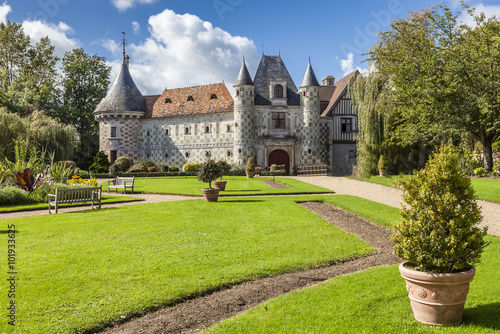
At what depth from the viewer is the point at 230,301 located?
5.64m

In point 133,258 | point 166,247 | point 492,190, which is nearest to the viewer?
point 133,258

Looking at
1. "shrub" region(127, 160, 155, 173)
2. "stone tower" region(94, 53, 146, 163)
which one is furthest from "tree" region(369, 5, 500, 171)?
"stone tower" region(94, 53, 146, 163)

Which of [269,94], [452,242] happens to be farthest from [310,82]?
[452,242]

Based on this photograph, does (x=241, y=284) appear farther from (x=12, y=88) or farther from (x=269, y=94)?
(x=12, y=88)

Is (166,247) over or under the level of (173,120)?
under

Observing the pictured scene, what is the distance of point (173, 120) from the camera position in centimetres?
4572

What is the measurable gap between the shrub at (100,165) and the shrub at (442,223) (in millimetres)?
39387

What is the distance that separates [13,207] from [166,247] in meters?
9.84

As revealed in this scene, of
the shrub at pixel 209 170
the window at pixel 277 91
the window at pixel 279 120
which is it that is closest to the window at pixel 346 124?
the window at pixel 279 120

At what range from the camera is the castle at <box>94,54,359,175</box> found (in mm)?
41375

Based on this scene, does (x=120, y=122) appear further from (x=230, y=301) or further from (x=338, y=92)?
(x=230, y=301)

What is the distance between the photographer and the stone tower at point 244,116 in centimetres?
4088

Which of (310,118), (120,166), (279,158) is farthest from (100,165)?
(310,118)

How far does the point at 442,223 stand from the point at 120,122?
147 ft
